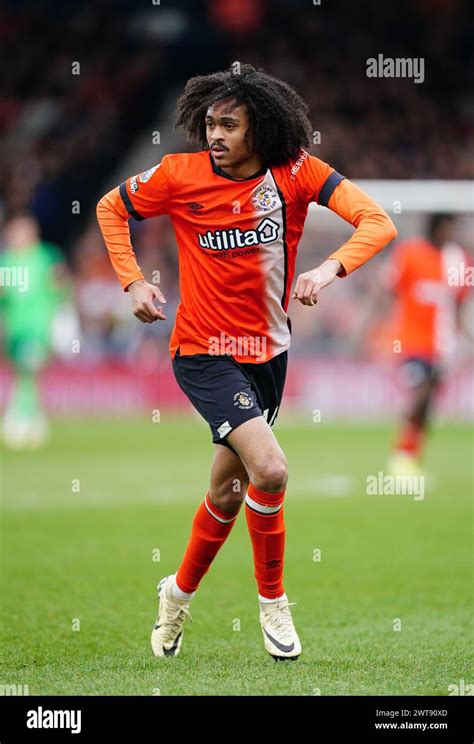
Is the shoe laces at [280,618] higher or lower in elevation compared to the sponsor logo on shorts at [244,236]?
lower

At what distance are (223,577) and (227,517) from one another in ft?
7.41

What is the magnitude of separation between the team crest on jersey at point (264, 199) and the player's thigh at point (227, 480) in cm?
106

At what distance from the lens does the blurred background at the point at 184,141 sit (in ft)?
69.6

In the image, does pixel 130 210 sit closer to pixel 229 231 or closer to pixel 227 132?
pixel 229 231

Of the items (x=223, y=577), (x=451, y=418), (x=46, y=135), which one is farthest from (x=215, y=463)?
(x=46, y=135)

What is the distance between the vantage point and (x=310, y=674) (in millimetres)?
4926

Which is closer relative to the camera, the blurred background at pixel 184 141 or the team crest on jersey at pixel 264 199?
the team crest on jersey at pixel 264 199

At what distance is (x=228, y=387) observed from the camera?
5.32 meters

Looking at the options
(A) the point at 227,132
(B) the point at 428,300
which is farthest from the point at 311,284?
(B) the point at 428,300

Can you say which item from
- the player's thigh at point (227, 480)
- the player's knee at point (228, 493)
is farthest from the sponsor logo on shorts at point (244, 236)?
the player's knee at point (228, 493)

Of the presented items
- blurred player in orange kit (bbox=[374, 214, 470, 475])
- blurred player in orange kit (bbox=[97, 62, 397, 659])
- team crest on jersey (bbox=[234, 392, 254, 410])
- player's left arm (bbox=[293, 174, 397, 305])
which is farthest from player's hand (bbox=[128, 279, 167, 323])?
blurred player in orange kit (bbox=[374, 214, 470, 475])

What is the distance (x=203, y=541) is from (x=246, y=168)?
5.52 ft

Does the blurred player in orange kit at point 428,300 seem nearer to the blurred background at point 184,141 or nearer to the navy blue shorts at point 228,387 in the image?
the blurred background at point 184,141

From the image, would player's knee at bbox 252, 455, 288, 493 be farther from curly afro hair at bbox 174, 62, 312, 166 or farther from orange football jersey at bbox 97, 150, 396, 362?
curly afro hair at bbox 174, 62, 312, 166
